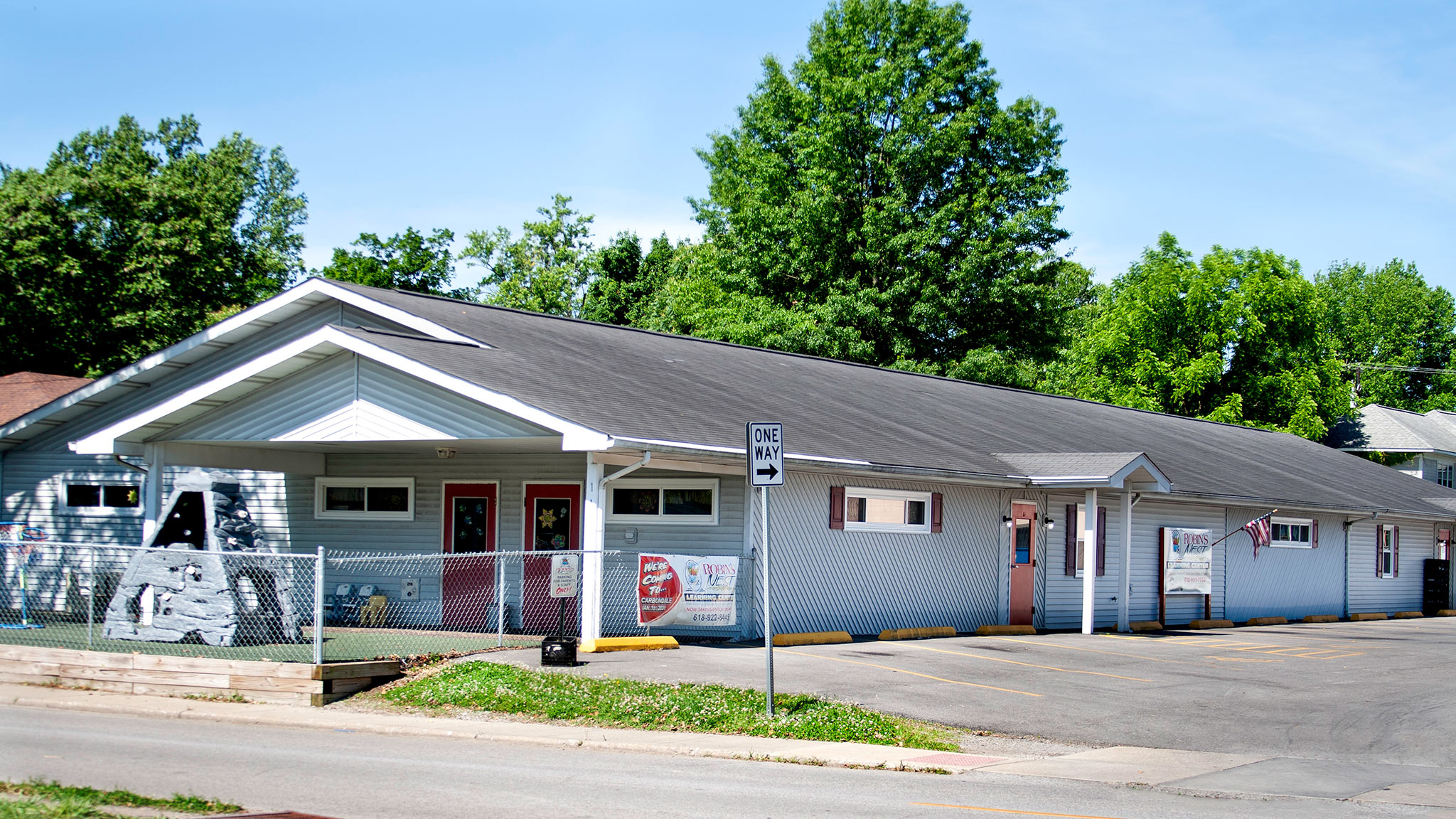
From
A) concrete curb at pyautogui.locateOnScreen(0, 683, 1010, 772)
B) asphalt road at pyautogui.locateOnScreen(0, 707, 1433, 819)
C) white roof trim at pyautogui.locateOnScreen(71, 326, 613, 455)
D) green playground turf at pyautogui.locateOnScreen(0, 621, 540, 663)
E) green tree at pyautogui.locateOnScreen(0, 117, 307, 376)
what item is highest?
green tree at pyautogui.locateOnScreen(0, 117, 307, 376)

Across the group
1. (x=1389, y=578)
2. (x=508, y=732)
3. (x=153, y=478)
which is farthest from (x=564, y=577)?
(x=1389, y=578)

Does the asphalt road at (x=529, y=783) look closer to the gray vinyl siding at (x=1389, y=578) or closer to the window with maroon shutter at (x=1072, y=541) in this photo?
the window with maroon shutter at (x=1072, y=541)

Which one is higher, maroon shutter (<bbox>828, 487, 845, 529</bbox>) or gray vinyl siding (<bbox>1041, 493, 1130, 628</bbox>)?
maroon shutter (<bbox>828, 487, 845, 529</bbox>)

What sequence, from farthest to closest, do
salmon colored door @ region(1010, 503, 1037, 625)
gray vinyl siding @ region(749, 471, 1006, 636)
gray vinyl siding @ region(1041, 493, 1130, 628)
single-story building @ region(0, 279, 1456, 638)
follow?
gray vinyl siding @ region(1041, 493, 1130, 628) → salmon colored door @ region(1010, 503, 1037, 625) → gray vinyl siding @ region(749, 471, 1006, 636) → single-story building @ region(0, 279, 1456, 638)

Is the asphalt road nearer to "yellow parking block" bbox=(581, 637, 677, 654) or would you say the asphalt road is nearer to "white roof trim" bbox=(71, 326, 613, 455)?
"yellow parking block" bbox=(581, 637, 677, 654)

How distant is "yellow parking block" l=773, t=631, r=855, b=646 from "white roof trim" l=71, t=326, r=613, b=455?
4341 mm

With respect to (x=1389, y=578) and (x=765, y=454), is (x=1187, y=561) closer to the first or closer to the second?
(x=1389, y=578)

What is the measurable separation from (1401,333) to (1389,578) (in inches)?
2180

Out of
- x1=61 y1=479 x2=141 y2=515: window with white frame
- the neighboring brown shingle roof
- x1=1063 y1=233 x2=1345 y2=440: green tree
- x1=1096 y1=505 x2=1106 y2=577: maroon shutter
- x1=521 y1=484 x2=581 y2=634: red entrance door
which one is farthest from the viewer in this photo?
x1=1063 y1=233 x2=1345 y2=440: green tree

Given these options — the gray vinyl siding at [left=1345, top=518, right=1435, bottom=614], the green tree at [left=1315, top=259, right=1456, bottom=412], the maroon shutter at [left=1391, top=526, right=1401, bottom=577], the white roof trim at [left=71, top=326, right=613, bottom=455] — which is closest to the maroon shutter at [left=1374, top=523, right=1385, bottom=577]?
the gray vinyl siding at [left=1345, top=518, right=1435, bottom=614]

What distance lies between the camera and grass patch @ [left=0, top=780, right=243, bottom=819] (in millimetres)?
7992

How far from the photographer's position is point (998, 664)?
17203mm

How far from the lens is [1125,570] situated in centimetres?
2380

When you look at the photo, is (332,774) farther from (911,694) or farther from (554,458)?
(554,458)
